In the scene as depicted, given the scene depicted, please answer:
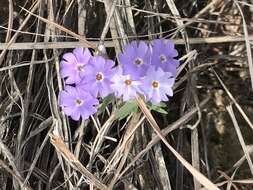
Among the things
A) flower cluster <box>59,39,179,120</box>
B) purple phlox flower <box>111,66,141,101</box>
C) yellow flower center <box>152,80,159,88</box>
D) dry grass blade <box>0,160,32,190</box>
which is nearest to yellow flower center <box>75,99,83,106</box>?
flower cluster <box>59,39,179,120</box>

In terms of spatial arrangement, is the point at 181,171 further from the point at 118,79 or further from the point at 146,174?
the point at 118,79

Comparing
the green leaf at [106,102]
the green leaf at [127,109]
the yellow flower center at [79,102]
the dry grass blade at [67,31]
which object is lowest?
the green leaf at [127,109]

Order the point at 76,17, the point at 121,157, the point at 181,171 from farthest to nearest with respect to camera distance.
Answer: the point at 76,17
the point at 181,171
the point at 121,157

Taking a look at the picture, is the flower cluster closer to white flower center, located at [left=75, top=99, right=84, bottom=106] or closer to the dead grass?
white flower center, located at [left=75, top=99, right=84, bottom=106]

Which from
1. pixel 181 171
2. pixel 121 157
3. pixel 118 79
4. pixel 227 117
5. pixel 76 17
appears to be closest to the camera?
pixel 118 79

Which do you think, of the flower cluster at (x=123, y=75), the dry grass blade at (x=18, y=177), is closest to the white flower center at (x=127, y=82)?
the flower cluster at (x=123, y=75)

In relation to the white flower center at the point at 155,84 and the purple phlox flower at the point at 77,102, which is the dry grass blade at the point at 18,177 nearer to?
the purple phlox flower at the point at 77,102

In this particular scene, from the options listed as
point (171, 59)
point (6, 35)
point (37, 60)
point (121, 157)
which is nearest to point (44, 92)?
point (37, 60)
